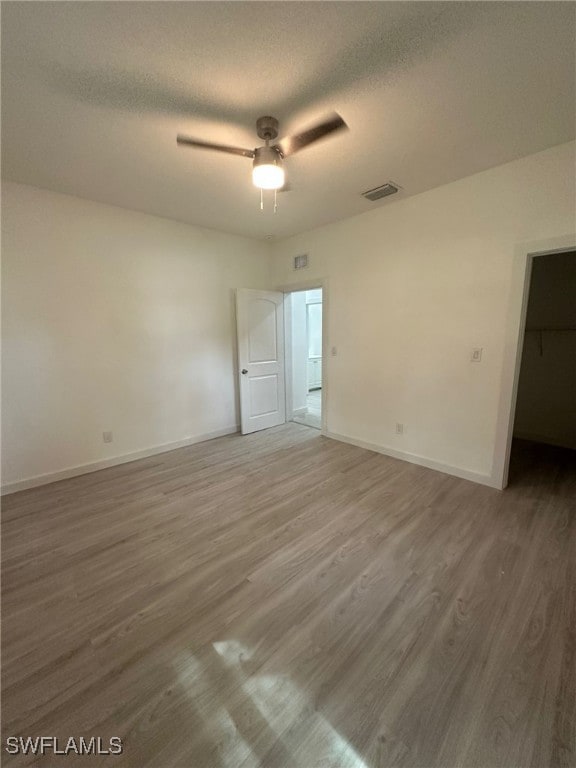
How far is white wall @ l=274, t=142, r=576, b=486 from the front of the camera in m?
2.43

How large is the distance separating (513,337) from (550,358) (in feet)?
6.08

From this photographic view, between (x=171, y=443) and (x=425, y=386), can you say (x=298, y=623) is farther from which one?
(x=171, y=443)

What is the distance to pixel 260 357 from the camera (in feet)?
14.3

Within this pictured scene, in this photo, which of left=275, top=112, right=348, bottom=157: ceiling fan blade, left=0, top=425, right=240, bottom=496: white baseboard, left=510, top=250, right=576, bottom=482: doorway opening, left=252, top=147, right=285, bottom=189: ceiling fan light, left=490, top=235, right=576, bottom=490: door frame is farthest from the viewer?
left=510, top=250, right=576, bottom=482: doorway opening

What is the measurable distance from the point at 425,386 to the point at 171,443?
9.94 ft

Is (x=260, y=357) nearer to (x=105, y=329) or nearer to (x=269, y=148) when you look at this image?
(x=105, y=329)

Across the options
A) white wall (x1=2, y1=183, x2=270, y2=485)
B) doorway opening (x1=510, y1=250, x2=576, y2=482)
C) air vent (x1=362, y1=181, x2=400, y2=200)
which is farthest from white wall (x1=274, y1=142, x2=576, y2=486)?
white wall (x1=2, y1=183, x2=270, y2=485)

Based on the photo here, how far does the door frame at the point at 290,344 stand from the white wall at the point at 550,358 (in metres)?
2.55

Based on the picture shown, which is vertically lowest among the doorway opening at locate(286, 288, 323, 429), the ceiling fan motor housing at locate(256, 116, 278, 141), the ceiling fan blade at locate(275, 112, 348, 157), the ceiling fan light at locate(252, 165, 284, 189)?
the doorway opening at locate(286, 288, 323, 429)

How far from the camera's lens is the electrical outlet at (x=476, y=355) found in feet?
8.92

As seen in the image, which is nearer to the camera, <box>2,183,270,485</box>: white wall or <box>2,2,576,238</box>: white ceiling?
<box>2,2,576,238</box>: white ceiling

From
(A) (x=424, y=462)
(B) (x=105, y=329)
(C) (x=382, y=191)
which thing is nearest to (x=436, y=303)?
(C) (x=382, y=191)

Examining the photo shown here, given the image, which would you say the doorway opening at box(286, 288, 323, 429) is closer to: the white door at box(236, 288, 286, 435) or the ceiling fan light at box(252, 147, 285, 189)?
the white door at box(236, 288, 286, 435)

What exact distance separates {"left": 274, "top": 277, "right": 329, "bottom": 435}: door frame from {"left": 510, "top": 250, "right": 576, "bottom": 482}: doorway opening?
2210 mm
